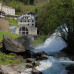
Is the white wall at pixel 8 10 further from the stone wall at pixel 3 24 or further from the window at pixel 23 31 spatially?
the stone wall at pixel 3 24

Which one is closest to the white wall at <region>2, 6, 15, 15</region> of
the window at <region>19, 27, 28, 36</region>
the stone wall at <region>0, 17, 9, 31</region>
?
the window at <region>19, 27, 28, 36</region>

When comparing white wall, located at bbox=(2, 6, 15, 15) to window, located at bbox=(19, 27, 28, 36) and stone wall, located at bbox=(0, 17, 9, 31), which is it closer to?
window, located at bbox=(19, 27, 28, 36)

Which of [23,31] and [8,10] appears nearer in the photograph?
[23,31]

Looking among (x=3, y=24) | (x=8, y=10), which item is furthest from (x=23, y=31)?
(x=8, y=10)

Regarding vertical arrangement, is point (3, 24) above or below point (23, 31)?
above

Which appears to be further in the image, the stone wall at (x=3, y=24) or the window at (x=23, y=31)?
the window at (x=23, y=31)

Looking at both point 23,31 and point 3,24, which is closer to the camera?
point 3,24

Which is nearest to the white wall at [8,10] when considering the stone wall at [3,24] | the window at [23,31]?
the window at [23,31]

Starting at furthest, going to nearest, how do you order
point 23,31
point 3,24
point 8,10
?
point 8,10 < point 23,31 < point 3,24

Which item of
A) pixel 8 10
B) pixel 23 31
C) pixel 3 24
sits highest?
pixel 8 10

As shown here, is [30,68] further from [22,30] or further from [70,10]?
[22,30]

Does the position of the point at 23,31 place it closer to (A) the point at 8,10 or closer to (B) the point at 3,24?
(B) the point at 3,24

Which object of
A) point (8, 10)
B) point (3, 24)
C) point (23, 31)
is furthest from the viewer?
point (8, 10)

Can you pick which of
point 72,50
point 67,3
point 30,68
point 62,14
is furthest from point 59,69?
point 67,3
